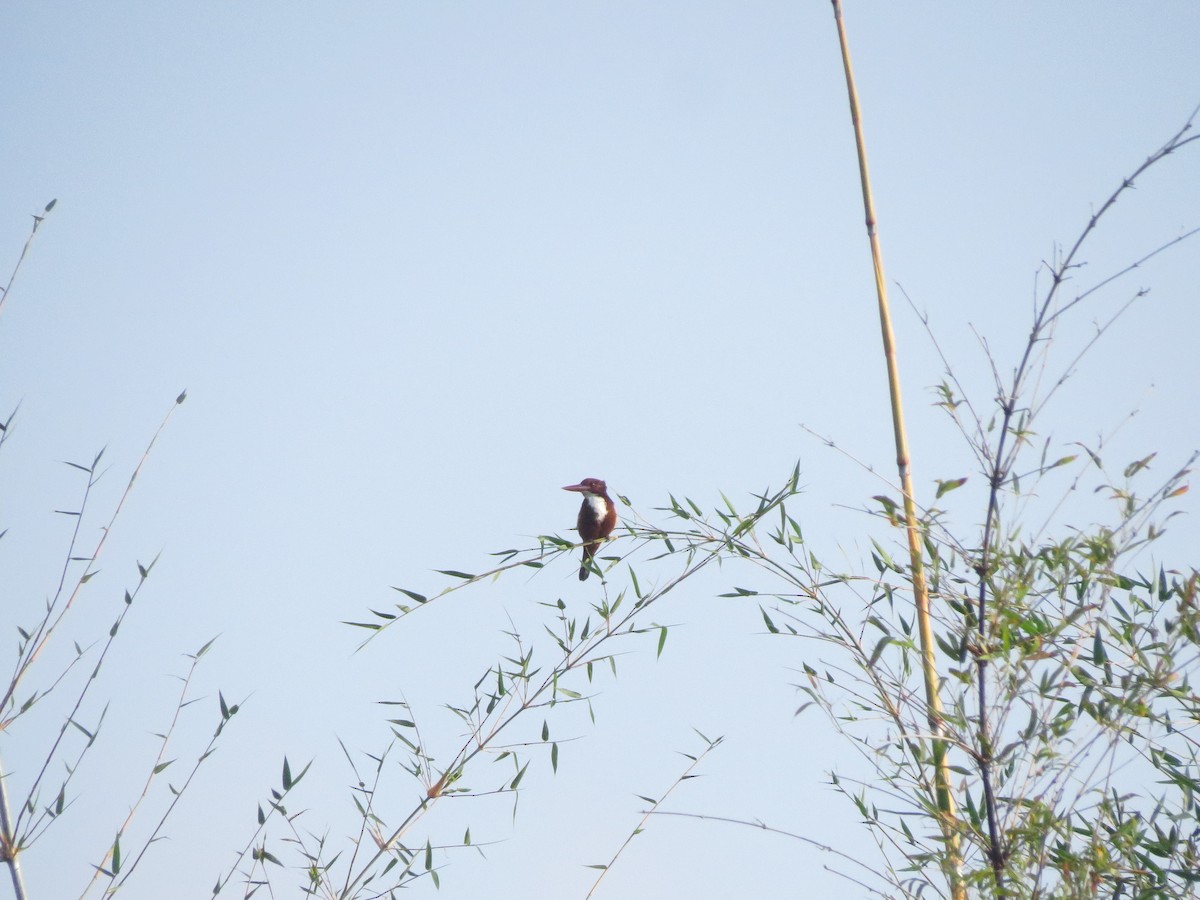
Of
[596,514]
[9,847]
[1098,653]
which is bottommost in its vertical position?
[9,847]

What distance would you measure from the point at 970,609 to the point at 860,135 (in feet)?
4.74

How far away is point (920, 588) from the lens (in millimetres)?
2832

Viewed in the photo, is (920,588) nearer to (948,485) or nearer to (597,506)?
(948,485)

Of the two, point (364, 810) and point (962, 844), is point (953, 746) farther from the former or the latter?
point (364, 810)

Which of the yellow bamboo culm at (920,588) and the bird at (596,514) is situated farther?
the bird at (596,514)

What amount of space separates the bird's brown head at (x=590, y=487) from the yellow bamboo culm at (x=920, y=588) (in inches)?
95.7

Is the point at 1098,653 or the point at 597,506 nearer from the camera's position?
the point at 1098,653

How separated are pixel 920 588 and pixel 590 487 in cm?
288

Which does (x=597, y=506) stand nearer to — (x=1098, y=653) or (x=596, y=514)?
(x=596, y=514)

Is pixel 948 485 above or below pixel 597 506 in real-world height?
below

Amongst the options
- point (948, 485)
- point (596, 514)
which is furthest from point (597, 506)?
point (948, 485)

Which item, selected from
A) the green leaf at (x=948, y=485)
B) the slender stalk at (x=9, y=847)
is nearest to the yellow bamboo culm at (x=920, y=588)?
the green leaf at (x=948, y=485)

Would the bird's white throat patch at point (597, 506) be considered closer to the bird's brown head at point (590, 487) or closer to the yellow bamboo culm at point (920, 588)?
the bird's brown head at point (590, 487)

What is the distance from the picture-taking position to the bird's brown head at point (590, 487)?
18.1 ft
